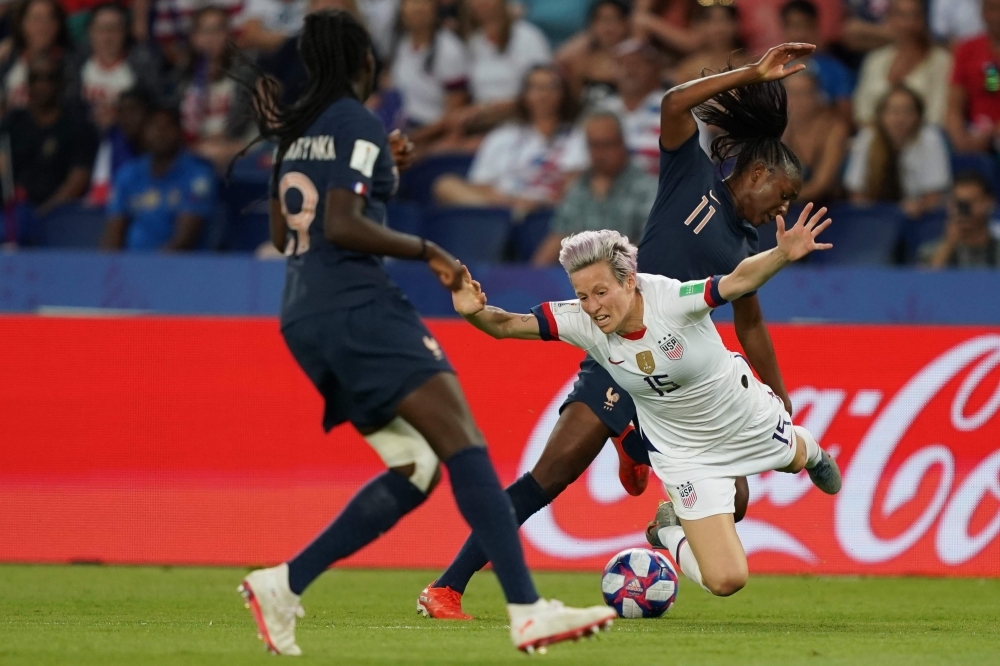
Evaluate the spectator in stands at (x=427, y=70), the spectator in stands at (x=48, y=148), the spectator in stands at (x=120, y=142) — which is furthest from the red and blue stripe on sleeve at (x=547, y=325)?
the spectator in stands at (x=48, y=148)

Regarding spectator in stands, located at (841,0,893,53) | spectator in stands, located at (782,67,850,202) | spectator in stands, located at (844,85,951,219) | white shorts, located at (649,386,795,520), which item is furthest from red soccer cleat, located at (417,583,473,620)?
spectator in stands, located at (841,0,893,53)

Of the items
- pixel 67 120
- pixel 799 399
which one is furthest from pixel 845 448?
pixel 67 120

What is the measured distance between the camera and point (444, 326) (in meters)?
8.69

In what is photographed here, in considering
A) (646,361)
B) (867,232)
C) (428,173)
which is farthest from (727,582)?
(428,173)

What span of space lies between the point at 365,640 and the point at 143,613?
147cm

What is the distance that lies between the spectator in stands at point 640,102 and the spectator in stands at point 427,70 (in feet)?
5.11

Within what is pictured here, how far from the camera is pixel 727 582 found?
6.03 m

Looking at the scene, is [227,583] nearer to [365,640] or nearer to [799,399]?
[365,640]

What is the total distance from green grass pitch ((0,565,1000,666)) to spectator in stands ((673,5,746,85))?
15.2 ft

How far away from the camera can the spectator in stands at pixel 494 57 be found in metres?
12.0

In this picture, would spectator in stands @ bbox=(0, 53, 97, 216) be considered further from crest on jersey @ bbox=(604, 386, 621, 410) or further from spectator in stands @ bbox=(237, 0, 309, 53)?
crest on jersey @ bbox=(604, 386, 621, 410)

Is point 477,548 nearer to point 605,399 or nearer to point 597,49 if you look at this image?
point 605,399

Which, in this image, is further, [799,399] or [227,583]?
[799,399]

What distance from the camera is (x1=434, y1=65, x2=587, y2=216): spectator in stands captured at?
1130cm
